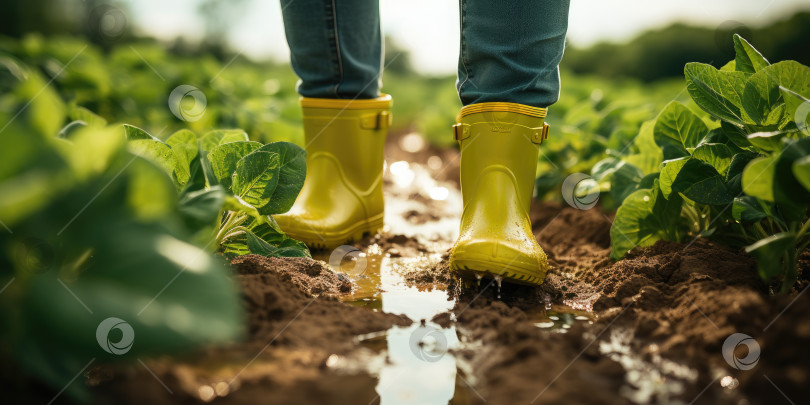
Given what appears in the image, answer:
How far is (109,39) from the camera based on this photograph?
50.8 ft

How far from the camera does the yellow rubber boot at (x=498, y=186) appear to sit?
136cm

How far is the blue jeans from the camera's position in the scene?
1.41 meters

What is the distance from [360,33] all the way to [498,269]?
0.96 meters

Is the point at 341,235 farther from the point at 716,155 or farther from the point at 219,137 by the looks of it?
the point at 716,155

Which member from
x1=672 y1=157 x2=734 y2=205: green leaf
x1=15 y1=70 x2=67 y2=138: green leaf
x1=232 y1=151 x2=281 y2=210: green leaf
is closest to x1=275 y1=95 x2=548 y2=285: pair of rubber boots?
x1=672 y1=157 x2=734 y2=205: green leaf

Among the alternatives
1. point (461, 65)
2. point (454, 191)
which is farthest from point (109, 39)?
point (461, 65)

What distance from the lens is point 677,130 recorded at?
5.03 ft

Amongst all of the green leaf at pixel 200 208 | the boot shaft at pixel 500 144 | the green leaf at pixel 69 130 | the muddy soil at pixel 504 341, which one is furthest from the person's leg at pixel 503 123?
the green leaf at pixel 69 130

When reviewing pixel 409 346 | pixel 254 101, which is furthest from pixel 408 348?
pixel 254 101

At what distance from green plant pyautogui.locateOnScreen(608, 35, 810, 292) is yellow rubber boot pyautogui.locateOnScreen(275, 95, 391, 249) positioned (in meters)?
0.85

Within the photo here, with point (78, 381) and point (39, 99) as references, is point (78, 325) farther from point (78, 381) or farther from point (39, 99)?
point (39, 99)

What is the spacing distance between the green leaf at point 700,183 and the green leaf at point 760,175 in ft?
1.05

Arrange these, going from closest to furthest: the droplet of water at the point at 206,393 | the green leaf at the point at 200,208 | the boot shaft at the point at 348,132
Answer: the droplet of water at the point at 206,393, the green leaf at the point at 200,208, the boot shaft at the point at 348,132

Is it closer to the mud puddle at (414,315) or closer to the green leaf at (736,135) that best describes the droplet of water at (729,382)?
the mud puddle at (414,315)
